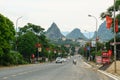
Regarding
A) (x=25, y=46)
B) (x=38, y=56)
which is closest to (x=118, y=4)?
(x=25, y=46)

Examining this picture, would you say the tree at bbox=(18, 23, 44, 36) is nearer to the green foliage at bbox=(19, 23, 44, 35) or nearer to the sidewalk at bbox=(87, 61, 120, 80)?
the green foliage at bbox=(19, 23, 44, 35)

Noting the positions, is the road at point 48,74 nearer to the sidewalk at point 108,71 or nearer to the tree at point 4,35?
the sidewalk at point 108,71

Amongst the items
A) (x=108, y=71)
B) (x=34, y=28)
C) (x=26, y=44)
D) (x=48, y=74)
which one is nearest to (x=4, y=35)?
(x=108, y=71)

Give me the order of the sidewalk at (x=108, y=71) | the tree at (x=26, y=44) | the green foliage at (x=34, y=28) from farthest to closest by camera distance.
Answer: the green foliage at (x=34, y=28), the tree at (x=26, y=44), the sidewalk at (x=108, y=71)

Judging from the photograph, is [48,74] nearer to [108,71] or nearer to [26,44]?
[108,71]

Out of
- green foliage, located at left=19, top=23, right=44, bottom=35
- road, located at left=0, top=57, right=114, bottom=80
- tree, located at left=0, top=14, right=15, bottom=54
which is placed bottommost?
road, located at left=0, top=57, right=114, bottom=80

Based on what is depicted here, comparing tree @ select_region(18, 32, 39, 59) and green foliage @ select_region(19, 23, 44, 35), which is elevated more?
green foliage @ select_region(19, 23, 44, 35)

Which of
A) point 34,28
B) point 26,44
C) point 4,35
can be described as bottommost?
point 4,35

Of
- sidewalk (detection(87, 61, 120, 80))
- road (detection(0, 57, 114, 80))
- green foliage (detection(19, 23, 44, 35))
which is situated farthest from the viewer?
green foliage (detection(19, 23, 44, 35))

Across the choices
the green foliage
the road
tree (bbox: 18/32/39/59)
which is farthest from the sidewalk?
the green foliage

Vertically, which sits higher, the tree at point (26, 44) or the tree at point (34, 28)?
the tree at point (34, 28)

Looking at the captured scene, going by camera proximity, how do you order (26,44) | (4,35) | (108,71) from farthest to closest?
(26,44) → (4,35) → (108,71)

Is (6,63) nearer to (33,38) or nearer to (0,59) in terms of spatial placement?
(0,59)

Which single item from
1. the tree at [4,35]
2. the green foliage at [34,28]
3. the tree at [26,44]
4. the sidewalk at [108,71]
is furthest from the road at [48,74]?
the green foliage at [34,28]
